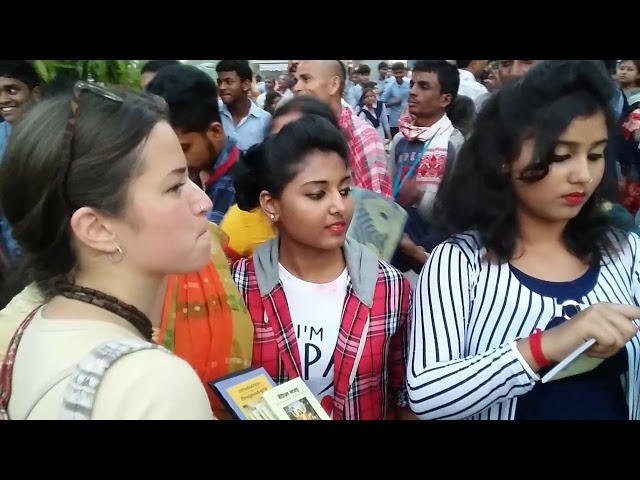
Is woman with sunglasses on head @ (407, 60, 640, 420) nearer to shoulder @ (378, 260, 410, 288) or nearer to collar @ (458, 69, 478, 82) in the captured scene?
shoulder @ (378, 260, 410, 288)

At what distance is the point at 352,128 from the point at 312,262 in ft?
3.53

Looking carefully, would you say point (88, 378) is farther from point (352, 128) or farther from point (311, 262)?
point (352, 128)

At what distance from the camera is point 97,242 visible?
858 mm

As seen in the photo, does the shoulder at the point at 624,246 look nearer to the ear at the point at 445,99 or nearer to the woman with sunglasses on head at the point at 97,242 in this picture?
the woman with sunglasses on head at the point at 97,242

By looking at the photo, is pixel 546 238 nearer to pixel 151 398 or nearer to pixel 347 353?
pixel 347 353

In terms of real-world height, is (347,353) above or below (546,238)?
below

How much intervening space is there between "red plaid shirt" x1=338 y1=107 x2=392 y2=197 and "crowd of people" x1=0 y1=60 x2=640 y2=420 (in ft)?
0.91

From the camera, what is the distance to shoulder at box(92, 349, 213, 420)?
68 centimetres

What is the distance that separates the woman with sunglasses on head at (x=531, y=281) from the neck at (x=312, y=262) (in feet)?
0.95

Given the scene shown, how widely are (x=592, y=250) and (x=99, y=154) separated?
0.92 m

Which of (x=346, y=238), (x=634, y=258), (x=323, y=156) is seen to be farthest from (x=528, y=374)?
(x=323, y=156)

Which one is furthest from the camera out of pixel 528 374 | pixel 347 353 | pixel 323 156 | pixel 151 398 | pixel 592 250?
pixel 323 156

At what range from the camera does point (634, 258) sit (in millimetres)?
1146

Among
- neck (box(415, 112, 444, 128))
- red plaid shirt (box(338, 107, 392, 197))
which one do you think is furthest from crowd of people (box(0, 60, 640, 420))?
neck (box(415, 112, 444, 128))
